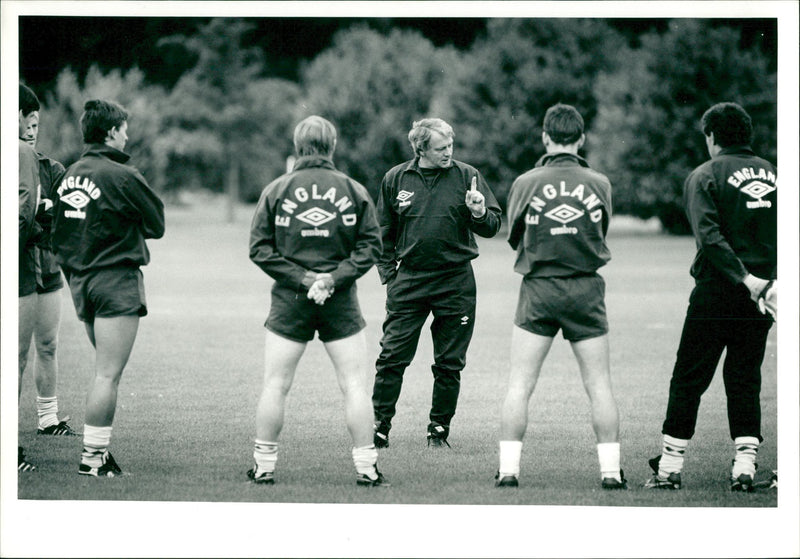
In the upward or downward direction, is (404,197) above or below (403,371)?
above

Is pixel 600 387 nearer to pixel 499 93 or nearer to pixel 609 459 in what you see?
pixel 609 459

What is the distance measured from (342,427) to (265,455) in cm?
188

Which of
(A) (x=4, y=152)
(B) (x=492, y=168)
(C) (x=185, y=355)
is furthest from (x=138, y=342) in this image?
(B) (x=492, y=168)

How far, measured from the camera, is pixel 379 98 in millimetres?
40500

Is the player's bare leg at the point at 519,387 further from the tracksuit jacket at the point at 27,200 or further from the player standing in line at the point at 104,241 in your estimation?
the tracksuit jacket at the point at 27,200

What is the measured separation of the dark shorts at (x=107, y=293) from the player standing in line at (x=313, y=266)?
78 cm

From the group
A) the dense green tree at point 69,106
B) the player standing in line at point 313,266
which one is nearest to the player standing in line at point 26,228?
the player standing in line at point 313,266

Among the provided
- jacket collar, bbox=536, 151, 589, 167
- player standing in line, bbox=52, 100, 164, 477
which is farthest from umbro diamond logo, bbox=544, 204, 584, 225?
player standing in line, bbox=52, 100, 164, 477

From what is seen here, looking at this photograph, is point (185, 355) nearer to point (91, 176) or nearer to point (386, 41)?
point (91, 176)

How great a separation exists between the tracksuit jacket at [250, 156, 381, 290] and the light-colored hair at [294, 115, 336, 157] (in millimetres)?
48

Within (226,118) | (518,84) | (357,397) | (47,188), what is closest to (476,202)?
→ (357,397)

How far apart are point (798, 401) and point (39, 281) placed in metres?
4.89

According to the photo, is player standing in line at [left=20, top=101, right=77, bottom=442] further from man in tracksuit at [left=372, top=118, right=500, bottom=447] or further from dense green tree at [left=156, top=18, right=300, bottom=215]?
dense green tree at [left=156, top=18, right=300, bottom=215]

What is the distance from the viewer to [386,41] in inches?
1697
